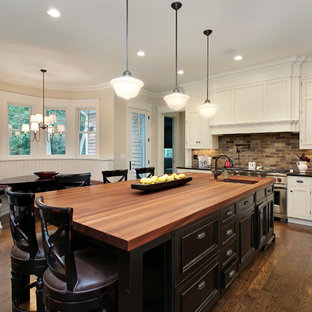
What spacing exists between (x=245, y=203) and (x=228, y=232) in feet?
1.50

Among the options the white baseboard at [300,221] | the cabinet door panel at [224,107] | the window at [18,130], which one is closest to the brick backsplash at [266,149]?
the cabinet door panel at [224,107]

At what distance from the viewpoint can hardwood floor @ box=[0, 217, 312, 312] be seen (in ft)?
6.14

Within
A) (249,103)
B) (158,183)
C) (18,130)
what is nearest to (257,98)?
(249,103)

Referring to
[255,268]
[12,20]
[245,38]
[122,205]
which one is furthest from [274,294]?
[12,20]

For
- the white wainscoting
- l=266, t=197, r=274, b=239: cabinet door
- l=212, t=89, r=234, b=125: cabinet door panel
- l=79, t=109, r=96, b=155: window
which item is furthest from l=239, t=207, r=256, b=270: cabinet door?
l=79, t=109, r=96, b=155: window

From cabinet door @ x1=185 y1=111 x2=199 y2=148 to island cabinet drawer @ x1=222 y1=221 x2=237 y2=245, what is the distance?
11.4 ft

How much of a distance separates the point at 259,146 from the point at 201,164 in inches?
52.3

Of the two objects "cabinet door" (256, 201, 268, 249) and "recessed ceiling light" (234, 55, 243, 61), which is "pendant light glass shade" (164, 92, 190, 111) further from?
"recessed ceiling light" (234, 55, 243, 61)

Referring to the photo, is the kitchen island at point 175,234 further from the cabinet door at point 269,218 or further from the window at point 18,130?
the window at point 18,130

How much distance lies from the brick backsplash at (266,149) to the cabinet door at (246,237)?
8.20 feet

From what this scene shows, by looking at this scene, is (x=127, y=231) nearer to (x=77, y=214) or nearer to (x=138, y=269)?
(x=138, y=269)

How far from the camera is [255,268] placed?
2451mm

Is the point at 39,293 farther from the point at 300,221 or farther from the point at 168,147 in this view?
the point at 168,147

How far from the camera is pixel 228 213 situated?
191cm
